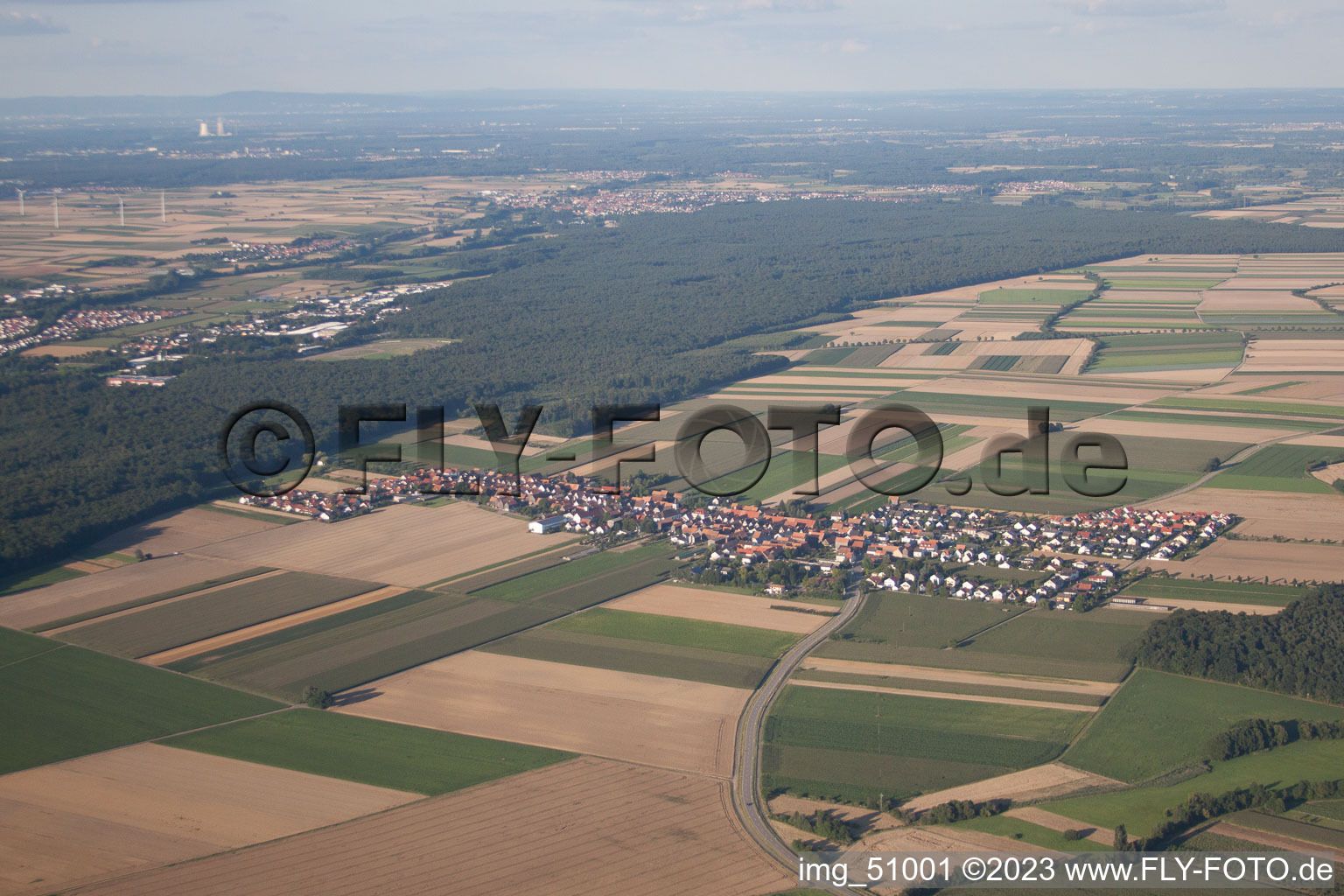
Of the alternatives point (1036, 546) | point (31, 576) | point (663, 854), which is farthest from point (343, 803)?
point (1036, 546)

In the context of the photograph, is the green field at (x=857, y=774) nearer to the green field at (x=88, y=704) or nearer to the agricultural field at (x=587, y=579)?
the agricultural field at (x=587, y=579)

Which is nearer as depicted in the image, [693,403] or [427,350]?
[693,403]

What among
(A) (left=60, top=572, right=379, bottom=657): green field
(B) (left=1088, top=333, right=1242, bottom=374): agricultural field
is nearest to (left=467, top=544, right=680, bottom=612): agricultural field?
(A) (left=60, top=572, right=379, bottom=657): green field

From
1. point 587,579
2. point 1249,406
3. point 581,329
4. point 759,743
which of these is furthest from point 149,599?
point 581,329

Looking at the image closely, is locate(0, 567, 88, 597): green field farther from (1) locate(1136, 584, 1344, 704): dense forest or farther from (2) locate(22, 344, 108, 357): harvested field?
(2) locate(22, 344, 108, 357): harvested field

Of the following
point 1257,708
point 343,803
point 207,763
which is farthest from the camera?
point 1257,708

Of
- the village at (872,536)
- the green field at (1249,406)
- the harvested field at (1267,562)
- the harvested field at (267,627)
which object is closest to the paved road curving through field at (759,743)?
the village at (872,536)

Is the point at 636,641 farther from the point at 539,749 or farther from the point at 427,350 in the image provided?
the point at 427,350
